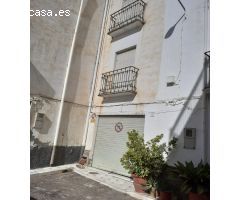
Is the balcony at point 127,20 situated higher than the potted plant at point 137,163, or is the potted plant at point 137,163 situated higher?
the balcony at point 127,20

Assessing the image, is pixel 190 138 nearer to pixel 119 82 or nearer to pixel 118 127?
pixel 118 127

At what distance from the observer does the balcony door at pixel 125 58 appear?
1041 centimetres

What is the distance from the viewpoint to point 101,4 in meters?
12.6

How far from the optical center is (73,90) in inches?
437

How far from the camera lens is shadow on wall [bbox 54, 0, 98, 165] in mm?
10555

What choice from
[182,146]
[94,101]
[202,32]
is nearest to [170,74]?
[202,32]

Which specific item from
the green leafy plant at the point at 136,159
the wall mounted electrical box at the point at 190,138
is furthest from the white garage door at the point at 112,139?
the wall mounted electrical box at the point at 190,138

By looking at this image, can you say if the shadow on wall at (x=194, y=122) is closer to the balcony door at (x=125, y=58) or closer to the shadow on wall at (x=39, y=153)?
the balcony door at (x=125, y=58)

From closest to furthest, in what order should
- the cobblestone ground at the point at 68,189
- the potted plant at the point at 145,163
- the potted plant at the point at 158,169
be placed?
the cobblestone ground at the point at 68,189, the potted plant at the point at 158,169, the potted plant at the point at 145,163

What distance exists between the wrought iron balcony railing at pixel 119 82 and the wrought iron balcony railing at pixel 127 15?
2.29m

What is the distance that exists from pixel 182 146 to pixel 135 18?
6.15 meters

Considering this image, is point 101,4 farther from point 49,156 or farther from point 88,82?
point 49,156

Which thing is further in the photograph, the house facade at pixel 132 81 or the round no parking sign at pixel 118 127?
the round no parking sign at pixel 118 127

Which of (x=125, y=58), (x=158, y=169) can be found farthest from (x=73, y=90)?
(x=158, y=169)
